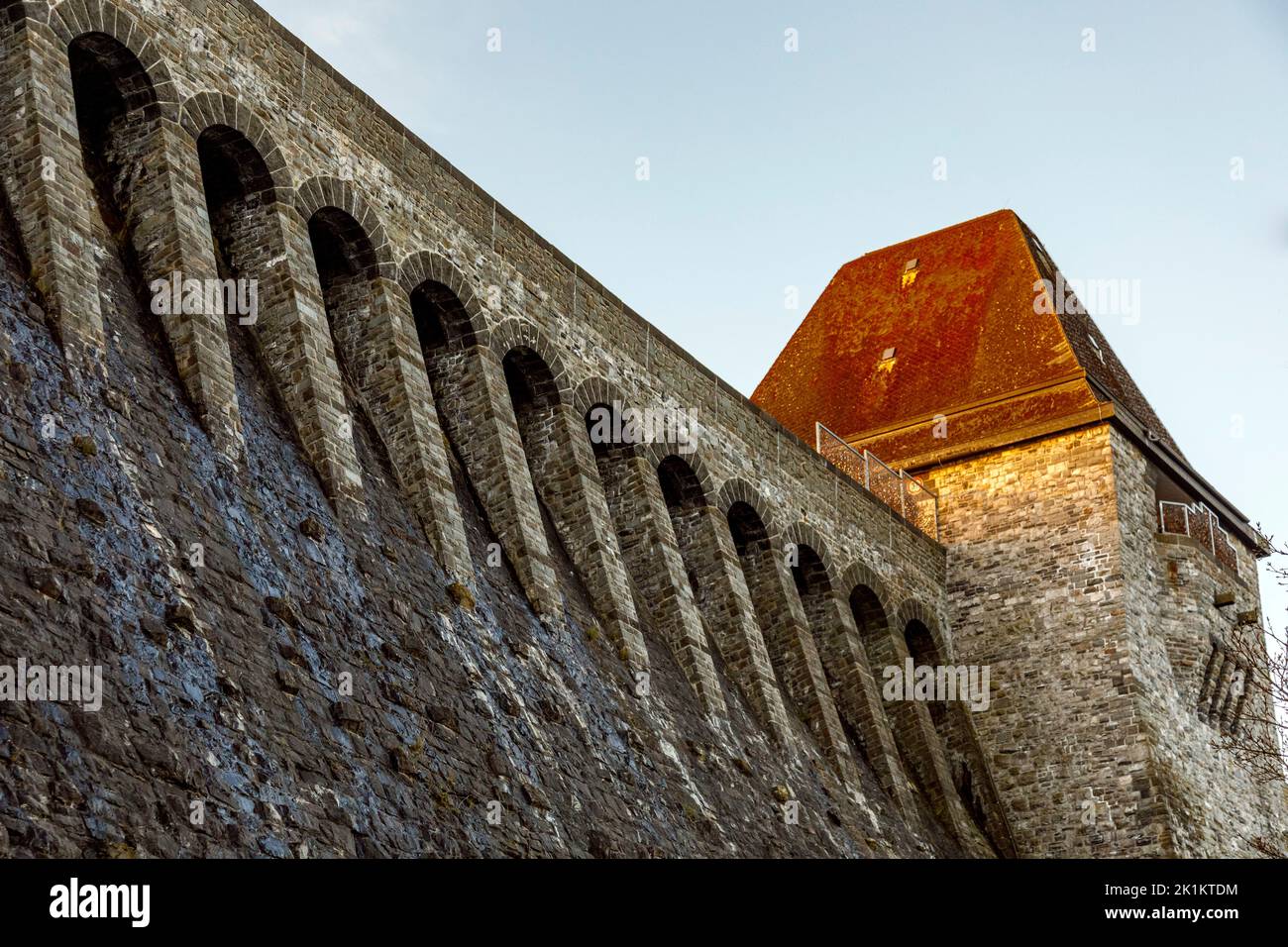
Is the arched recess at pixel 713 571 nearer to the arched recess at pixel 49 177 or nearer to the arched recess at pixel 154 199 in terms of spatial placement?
the arched recess at pixel 154 199

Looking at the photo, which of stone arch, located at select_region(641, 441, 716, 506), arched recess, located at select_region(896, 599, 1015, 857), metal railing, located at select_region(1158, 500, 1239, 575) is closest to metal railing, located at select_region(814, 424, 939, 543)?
arched recess, located at select_region(896, 599, 1015, 857)

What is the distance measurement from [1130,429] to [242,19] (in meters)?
13.9

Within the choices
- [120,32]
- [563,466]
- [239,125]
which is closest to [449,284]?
[563,466]

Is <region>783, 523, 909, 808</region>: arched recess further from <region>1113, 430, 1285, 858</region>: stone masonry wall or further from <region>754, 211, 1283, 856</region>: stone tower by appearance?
<region>1113, 430, 1285, 858</region>: stone masonry wall

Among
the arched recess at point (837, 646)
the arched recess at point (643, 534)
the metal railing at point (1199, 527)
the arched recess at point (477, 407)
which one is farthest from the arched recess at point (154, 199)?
the metal railing at point (1199, 527)

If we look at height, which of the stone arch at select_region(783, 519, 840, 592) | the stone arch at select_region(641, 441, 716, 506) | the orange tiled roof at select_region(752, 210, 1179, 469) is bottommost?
the stone arch at select_region(783, 519, 840, 592)

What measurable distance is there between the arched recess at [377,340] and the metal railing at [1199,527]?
12.4m

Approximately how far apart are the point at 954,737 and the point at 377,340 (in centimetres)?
1077

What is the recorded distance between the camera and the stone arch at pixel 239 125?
1441 cm

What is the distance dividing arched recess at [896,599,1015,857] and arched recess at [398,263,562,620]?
7.94 m

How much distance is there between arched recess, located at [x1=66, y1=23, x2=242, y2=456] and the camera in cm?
1330

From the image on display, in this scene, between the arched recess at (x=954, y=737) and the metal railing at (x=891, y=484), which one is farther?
the metal railing at (x=891, y=484)

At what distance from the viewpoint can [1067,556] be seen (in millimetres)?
23828

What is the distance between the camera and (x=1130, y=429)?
24703 mm
